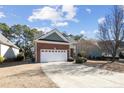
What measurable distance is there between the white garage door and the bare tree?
6910 millimetres

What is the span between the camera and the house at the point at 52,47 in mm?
32156

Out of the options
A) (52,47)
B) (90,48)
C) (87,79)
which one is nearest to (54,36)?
(52,47)

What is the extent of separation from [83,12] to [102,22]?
4.47 metres

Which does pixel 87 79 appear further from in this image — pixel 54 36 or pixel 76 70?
pixel 54 36

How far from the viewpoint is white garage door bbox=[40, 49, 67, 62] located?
3222cm

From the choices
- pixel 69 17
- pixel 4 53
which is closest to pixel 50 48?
pixel 4 53

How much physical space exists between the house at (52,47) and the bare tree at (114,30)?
22.0 ft

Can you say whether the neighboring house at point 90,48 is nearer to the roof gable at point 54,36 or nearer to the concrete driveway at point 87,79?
the roof gable at point 54,36

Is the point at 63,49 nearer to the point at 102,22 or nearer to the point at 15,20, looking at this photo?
the point at 102,22

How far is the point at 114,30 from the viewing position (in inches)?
1156
